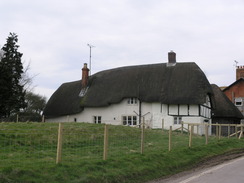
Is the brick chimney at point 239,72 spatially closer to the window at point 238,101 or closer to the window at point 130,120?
the window at point 238,101

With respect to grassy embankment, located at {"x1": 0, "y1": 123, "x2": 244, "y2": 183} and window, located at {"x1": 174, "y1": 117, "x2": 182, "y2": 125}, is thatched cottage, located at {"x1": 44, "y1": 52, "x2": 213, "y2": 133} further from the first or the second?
grassy embankment, located at {"x1": 0, "y1": 123, "x2": 244, "y2": 183}

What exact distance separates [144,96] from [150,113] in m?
1.75

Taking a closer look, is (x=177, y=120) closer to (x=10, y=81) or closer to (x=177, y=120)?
(x=177, y=120)

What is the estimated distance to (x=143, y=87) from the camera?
102ft

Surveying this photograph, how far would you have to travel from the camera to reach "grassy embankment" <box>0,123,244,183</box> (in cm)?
814

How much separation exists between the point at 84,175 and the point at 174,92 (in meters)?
21.7

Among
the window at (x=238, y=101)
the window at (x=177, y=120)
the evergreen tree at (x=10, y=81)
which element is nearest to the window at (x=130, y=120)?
the window at (x=177, y=120)

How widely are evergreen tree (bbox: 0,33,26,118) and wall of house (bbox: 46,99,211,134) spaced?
19.9ft

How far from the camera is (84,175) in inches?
336

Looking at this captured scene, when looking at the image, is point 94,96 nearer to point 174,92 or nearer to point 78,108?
point 78,108

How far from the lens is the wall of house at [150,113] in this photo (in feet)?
94.2

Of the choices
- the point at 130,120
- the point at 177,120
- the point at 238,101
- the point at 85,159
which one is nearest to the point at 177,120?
the point at 177,120

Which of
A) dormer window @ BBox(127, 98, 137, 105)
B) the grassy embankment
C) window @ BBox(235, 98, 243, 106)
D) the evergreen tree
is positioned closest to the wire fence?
the grassy embankment

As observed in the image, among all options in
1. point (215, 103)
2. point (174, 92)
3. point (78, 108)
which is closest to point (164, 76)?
point (174, 92)
